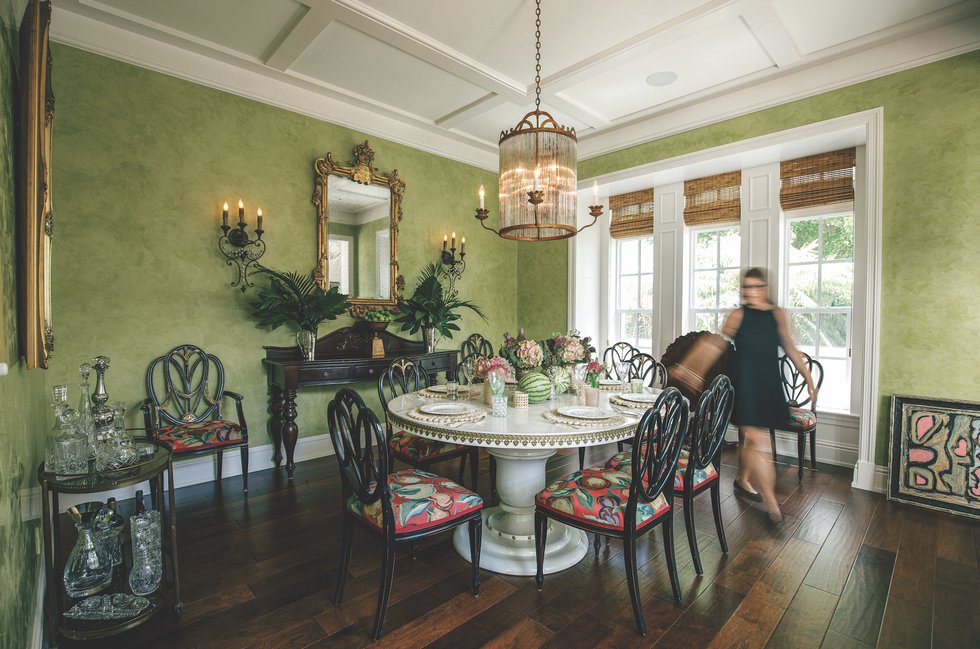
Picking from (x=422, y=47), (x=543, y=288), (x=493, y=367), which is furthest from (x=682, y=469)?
(x=543, y=288)

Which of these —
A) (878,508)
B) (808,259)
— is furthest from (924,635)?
(808,259)

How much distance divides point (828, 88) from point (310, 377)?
171 inches

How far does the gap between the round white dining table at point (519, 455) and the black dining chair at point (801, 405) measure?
5.73 feet

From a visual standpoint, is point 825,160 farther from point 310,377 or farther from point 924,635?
point 310,377

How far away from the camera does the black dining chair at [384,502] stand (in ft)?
5.84

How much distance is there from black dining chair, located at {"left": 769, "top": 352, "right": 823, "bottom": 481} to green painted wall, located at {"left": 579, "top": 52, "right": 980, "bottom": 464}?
0.42 meters

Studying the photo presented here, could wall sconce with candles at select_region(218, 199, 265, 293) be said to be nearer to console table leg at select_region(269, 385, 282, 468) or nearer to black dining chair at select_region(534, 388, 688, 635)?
console table leg at select_region(269, 385, 282, 468)

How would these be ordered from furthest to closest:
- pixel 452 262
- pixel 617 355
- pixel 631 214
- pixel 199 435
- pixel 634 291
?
pixel 634 291
pixel 631 214
pixel 452 262
pixel 617 355
pixel 199 435

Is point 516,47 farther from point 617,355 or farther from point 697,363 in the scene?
point 697,363

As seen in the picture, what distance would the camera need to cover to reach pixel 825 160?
387 cm

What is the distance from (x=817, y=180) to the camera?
3918mm

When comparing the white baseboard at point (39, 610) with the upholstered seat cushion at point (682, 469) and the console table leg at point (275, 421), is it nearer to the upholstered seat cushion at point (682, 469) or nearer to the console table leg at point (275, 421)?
the console table leg at point (275, 421)

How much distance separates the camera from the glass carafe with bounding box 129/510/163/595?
73.6 inches

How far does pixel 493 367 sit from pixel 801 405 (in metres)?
2.78
